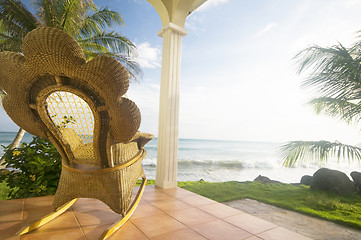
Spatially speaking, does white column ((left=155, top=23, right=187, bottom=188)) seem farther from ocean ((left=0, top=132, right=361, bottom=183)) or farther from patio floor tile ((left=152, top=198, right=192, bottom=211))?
ocean ((left=0, top=132, right=361, bottom=183))

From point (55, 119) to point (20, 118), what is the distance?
0.19 m

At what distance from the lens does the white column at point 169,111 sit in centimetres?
291

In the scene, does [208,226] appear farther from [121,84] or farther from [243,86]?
[243,86]

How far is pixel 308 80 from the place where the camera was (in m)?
2.72

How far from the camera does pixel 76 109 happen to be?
139 cm

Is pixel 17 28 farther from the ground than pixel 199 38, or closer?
closer

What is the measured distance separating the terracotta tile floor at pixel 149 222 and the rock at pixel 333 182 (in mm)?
1537

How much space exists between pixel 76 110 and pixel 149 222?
3.44ft

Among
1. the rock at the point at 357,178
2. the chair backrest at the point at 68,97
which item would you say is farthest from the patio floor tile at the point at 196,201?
the rock at the point at 357,178

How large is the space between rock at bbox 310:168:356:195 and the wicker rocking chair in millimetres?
2621

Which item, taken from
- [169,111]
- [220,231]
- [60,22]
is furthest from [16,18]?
[220,231]

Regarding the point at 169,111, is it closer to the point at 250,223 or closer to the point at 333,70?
the point at 250,223

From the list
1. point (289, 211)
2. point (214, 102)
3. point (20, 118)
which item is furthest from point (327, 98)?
point (214, 102)

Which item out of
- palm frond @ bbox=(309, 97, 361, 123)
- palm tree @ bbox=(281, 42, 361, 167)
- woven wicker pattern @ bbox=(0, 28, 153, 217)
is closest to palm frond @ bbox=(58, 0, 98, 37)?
woven wicker pattern @ bbox=(0, 28, 153, 217)
